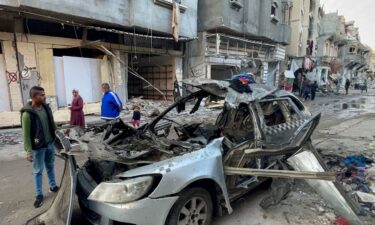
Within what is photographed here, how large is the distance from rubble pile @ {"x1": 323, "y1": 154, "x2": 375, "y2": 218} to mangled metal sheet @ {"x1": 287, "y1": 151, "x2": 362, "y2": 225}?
30.6 inches

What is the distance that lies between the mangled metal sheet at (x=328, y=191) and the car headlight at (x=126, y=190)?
1827 mm

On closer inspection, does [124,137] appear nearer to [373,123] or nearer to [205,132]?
[205,132]

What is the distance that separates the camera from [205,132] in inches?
170

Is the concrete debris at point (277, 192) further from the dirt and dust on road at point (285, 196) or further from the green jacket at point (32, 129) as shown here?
the green jacket at point (32, 129)

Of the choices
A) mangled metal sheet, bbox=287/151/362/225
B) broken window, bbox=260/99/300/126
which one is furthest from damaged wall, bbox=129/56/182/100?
mangled metal sheet, bbox=287/151/362/225

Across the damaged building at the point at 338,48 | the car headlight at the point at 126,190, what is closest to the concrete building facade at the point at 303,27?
the damaged building at the point at 338,48

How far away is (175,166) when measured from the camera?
239 centimetres

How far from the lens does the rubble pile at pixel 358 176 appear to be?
11.6ft

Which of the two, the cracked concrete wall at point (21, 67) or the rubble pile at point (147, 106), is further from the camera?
the rubble pile at point (147, 106)

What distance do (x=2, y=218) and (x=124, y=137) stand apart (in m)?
1.81

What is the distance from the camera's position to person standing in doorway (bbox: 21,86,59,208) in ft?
11.1

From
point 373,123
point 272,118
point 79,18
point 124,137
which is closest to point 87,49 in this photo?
point 79,18

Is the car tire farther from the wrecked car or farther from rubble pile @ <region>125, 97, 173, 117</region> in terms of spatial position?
rubble pile @ <region>125, 97, 173, 117</region>

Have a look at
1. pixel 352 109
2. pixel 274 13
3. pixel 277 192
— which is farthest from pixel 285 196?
pixel 274 13
